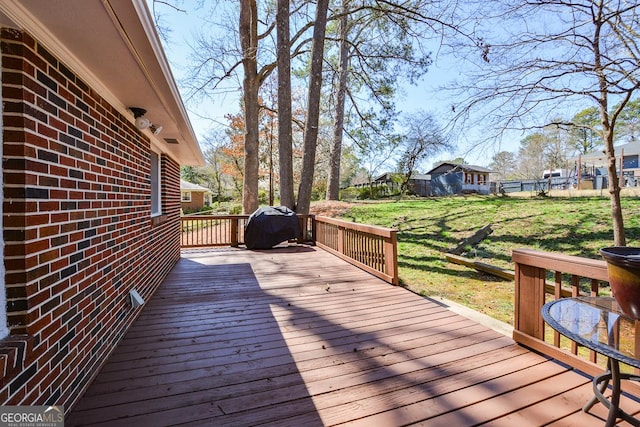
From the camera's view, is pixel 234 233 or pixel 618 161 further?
pixel 618 161

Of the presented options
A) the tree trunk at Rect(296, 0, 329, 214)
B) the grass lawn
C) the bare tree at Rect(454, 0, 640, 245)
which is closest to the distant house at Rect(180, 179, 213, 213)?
the grass lawn

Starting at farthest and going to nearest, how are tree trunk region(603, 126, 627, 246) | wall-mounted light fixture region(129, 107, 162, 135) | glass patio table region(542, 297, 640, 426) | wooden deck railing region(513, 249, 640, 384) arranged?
tree trunk region(603, 126, 627, 246)
wall-mounted light fixture region(129, 107, 162, 135)
wooden deck railing region(513, 249, 640, 384)
glass patio table region(542, 297, 640, 426)

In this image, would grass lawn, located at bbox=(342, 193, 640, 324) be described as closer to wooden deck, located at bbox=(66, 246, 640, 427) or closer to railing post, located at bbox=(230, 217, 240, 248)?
wooden deck, located at bbox=(66, 246, 640, 427)

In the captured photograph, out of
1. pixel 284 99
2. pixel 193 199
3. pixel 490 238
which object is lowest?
pixel 490 238

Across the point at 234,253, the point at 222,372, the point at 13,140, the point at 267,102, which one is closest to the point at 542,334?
the point at 222,372

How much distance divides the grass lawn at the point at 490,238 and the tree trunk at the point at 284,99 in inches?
127

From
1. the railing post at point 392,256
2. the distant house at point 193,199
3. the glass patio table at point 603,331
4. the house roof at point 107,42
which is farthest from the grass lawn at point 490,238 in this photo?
the distant house at point 193,199

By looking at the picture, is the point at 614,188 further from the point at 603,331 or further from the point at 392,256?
the point at 603,331

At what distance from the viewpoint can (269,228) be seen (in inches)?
277

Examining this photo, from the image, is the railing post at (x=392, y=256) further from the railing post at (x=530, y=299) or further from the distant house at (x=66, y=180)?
the distant house at (x=66, y=180)

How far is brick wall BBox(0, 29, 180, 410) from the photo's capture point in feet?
4.57

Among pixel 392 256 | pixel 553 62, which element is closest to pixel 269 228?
pixel 392 256

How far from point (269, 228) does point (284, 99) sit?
3417mm

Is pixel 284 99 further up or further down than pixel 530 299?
further up
